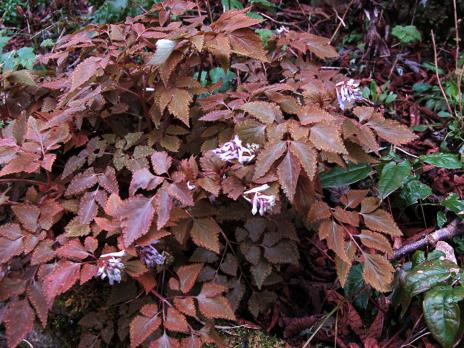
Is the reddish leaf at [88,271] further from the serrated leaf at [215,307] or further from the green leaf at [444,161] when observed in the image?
the green leaf at [444,161]

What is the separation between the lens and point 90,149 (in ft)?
5.60

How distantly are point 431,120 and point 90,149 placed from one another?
1.82 meters

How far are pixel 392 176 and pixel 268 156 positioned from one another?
74cm

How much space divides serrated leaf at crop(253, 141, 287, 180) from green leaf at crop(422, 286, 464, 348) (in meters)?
0.69

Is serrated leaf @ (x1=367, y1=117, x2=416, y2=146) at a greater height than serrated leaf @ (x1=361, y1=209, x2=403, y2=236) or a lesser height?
greater

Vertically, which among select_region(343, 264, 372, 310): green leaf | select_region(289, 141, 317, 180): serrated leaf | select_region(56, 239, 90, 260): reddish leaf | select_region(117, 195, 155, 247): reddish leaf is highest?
select_region(289, 141, 317, 180): serrated leaf


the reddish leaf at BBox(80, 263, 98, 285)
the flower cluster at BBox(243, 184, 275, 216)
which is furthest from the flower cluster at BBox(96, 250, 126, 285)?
the flower cluster at BBox(243, 184, 275, 216)

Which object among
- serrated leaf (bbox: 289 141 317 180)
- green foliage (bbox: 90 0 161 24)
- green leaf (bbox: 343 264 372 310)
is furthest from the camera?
green foliage (bbox: 90 0 161 24)

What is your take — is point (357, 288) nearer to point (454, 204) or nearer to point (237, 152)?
point (454, 204)

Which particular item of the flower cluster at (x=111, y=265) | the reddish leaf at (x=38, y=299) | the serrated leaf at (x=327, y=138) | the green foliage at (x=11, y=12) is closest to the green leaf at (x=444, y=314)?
the serrated leaf at (x=327, y=138)

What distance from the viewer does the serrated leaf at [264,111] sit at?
1405mm

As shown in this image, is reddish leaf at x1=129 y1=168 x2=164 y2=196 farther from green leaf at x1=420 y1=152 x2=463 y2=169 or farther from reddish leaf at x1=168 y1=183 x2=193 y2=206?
green leaf at x1=420 y1=152 x2=463 y2=169

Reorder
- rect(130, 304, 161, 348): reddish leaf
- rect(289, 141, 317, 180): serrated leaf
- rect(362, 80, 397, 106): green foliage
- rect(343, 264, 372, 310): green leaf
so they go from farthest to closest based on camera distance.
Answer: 1. rect(362, 80, 397, 106): green foliage
2. rect(343, 264, 372, 310): green leaf
3. rect(130, 304, 161, 348): reddish leaf
4. rect(289, 141, 317, 180): serrated leaf

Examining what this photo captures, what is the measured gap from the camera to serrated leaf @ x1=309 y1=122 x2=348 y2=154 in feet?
4.25
